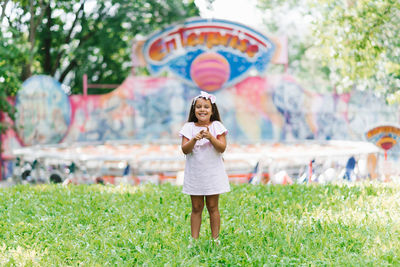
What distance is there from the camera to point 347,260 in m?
3.56

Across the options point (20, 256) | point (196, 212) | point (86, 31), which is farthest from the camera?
point (86, 31)

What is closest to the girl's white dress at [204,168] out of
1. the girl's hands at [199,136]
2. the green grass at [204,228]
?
the girl's hands at [199,136]

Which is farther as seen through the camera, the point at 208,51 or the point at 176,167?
the point at 208,51

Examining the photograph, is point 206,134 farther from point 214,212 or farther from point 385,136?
point 385,136

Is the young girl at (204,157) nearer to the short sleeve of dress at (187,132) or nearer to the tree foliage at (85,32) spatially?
the short sleeve of dress at (187,132)

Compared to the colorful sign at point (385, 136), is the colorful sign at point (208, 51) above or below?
above

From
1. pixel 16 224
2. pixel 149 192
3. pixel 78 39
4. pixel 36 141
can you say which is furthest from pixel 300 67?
pixel 16 224

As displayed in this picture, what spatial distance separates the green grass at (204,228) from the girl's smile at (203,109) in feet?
3.82

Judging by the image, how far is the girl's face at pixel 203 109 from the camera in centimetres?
385

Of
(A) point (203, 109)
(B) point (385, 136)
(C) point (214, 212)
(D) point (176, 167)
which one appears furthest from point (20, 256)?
(B) point (385, 136)

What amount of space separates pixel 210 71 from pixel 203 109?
9.51m

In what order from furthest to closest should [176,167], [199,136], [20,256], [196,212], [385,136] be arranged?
[385,136] < [176,167] < [196,212] < [20,256] < [199,136]

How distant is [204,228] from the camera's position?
4637mm

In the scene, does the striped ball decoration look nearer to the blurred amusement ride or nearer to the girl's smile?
the blurred amusement ride
